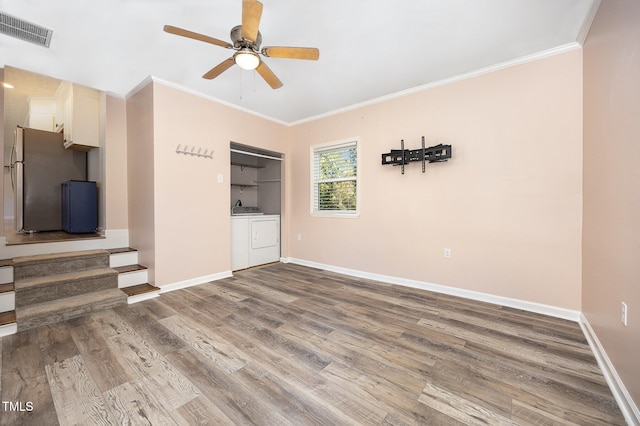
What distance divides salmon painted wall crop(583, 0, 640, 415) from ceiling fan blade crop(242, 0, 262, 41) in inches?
86.1

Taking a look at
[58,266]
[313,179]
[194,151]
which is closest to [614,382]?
[313,179]

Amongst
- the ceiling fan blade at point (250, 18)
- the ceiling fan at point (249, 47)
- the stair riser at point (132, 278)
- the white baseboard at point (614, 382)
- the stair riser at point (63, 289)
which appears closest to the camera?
the white baseboard at point (614, 382)

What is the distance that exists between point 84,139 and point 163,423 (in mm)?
4209

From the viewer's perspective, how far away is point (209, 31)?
2229 mm

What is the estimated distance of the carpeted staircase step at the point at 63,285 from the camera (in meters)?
2.38

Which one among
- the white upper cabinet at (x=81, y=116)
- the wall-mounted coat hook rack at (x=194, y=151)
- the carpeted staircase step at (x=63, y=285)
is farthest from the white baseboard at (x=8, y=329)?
the white upper cabinet at (x=81, y=116)

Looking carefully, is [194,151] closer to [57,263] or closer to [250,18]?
[57,263]

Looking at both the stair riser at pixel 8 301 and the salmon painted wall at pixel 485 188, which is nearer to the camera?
the stair riser at pixel 8 301

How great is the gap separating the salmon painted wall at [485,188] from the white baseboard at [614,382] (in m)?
0.58

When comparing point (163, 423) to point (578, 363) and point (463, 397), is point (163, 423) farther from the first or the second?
point (578, 363)

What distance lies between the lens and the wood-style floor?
4.29 feet

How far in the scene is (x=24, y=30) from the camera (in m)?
2.16

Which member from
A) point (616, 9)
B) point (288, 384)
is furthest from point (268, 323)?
point (616, 9)

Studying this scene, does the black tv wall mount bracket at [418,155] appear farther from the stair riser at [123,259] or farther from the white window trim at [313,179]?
the stair riser at [123,259]
